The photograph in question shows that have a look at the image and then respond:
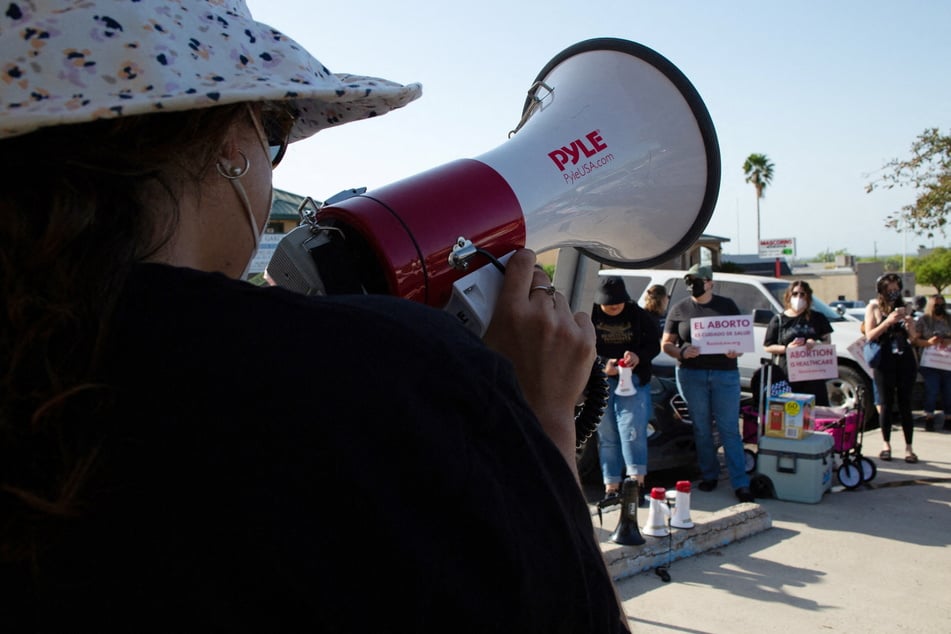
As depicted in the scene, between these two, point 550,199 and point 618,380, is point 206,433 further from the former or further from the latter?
point 618,380

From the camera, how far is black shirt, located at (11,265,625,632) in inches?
24.4

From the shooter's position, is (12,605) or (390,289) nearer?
(12,605)

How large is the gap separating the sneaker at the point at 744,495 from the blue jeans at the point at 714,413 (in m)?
0.06

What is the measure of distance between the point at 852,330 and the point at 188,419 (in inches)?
394

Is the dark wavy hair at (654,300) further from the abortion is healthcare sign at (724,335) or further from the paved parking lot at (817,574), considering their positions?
the paved parking lot at (817,574)

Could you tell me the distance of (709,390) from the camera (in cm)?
612

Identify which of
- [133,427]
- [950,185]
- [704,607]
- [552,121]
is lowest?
[704,607]

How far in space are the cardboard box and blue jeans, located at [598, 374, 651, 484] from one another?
3.07 feet

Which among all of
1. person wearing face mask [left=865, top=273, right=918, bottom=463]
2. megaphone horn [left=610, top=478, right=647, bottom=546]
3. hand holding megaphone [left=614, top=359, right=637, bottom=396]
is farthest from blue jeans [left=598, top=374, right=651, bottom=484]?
person wearing face mask [left=865, top=273, right=918, bottom=463]

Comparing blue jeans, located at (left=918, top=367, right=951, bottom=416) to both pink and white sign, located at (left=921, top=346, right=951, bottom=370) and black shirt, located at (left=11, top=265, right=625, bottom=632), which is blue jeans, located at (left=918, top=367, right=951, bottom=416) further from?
black shirt, located at (left=11, top=265, right=625, bottom=632)

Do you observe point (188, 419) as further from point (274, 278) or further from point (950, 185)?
point (950, 185)

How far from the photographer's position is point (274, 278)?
1331 mm

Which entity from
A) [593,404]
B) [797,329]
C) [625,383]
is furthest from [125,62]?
[797,329]

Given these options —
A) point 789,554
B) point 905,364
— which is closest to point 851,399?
point 905,364
